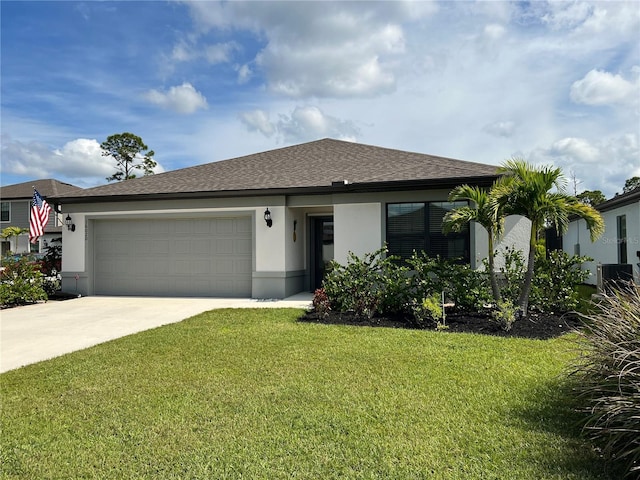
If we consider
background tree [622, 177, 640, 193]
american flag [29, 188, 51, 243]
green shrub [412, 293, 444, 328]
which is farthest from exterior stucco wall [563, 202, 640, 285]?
background tree [622, 177, 640, 193]

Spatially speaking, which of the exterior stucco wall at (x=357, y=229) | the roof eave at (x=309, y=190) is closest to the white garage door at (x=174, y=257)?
the roof eave at (x=309, y=190)

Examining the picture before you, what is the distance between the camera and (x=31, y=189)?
1145 inches

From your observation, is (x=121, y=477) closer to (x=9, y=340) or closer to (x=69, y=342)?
(x=69, y=342)

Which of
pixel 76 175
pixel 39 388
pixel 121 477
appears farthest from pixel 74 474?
pixel 76 175

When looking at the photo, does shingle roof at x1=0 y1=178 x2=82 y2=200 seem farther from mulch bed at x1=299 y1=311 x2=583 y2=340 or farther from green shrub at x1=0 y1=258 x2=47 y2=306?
mulch bed at x1=299 y1=311 x2=583 y2=340

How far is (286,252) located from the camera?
37.5ft

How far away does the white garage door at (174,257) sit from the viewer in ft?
39.2

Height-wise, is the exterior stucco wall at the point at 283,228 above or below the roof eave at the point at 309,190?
below

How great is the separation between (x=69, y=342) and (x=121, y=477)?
4874 mm

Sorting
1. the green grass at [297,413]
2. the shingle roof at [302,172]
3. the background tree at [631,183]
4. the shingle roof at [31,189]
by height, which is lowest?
the green grass at [297,413]

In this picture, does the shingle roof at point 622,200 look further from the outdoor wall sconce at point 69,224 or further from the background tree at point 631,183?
the background tree at point 631,183

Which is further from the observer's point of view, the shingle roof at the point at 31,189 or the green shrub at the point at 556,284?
the shingle roof at the point at 31,189

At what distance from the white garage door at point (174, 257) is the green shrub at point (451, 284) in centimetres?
548

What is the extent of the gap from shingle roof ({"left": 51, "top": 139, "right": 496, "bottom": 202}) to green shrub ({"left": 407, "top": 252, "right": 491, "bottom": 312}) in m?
2.53
